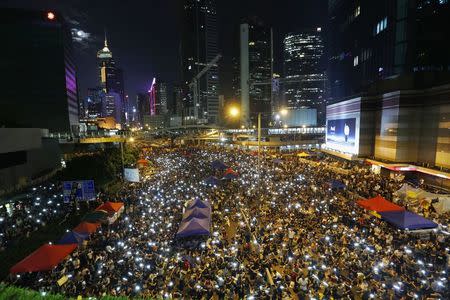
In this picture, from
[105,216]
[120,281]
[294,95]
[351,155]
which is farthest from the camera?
[294,95]

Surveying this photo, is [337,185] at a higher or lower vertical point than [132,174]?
lower

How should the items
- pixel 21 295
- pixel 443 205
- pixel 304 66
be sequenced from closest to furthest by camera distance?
pixel 21 295, pixel 443 205, pixel 304 66

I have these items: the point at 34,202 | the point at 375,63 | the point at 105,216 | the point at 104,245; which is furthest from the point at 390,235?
the point at 375,63

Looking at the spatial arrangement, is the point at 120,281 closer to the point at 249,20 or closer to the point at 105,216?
the point at 105,216

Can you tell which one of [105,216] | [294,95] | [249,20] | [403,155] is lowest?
[105,216]

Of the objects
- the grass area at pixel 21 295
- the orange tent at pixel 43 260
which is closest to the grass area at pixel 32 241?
the orange tent at pixel 43 260

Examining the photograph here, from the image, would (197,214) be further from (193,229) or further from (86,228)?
(86,228)

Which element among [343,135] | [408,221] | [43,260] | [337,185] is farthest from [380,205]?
[343,135]
